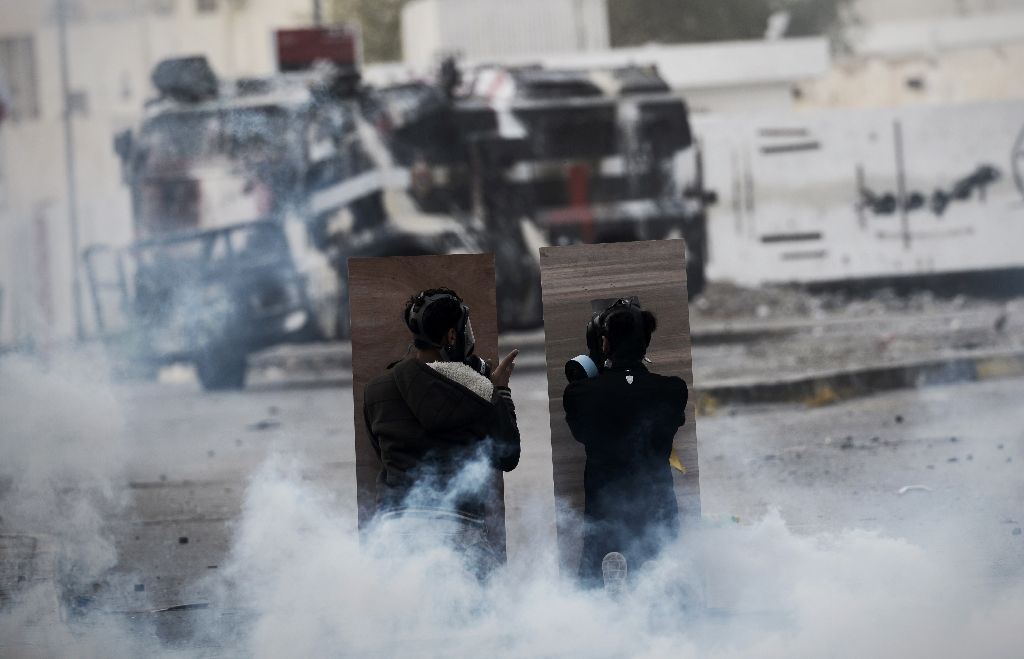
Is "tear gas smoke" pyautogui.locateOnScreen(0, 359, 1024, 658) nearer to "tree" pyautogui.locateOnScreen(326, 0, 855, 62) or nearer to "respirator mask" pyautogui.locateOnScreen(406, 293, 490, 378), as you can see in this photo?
"respirator mask" pyautogui.locateOnScreen(406, 293, 490, 378)

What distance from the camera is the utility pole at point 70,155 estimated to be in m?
14.7

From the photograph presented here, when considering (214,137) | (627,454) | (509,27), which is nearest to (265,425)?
(214,137)

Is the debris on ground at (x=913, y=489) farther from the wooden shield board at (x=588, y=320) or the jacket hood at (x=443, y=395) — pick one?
the jacket hood at (x=443, y=395)

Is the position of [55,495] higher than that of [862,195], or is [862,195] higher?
[862,195]

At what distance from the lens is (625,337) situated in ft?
13.5

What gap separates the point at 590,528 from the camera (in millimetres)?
4246

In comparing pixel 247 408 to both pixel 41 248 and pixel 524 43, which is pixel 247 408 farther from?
pixel 524 43

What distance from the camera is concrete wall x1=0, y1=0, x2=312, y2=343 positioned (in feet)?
47.8

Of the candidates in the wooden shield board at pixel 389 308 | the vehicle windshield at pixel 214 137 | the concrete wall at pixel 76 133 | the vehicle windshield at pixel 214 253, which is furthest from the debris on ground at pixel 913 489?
the concrete wall at pixel 76 133

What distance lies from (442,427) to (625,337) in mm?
640

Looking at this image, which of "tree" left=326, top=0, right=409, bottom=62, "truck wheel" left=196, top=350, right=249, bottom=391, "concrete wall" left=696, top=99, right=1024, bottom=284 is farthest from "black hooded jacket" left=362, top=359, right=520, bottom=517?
"tree" left=326, top=0, right=409, bottom=62

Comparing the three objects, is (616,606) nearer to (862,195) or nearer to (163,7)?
(862,195)

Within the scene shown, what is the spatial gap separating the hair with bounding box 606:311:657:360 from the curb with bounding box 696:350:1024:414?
5925 mm

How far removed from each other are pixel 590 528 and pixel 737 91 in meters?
12.9
